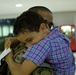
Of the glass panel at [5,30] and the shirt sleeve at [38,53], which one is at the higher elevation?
the shirt sleeve at [38,53]

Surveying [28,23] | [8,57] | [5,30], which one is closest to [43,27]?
[28,23]

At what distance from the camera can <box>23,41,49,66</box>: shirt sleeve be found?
1017 millimetres

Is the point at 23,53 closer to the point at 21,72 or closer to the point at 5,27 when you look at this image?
the point at 21,72

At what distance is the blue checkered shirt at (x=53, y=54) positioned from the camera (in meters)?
1.02

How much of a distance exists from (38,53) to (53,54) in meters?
0.08

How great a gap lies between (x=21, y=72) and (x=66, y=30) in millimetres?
10906

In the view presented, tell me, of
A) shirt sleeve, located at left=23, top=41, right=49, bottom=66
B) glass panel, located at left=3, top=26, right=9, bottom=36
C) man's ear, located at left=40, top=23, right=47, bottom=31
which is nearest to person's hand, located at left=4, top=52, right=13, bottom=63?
shirt sleeve, located at left=23, top=41, right=49, bottom=66

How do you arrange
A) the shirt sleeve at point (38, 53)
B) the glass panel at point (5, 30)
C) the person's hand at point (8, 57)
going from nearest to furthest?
the shirt sleeve at point (38, 53) → the person's hand at point (8, 57) → the glass panel at point (5, 30)

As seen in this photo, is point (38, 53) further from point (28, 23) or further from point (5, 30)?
point (5, 30)

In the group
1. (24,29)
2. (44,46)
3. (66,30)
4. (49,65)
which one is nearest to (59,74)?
(49,65)

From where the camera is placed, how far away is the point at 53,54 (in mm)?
1042

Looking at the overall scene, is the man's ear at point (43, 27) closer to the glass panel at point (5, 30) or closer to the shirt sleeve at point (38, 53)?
the shirt sleeve at point (38, 53)

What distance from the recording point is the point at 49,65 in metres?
1.06

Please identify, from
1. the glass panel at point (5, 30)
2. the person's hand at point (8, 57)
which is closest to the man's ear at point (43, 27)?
the person's hand at point (8, 57)
